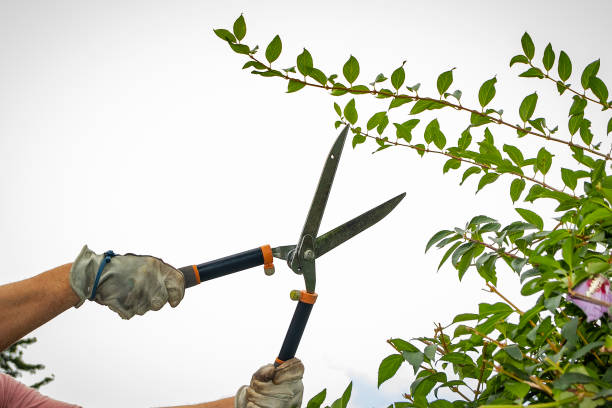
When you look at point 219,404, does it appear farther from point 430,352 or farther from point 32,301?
point 430,352

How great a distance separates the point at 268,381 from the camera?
2.12 metres

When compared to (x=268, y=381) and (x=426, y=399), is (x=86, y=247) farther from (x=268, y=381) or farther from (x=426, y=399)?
(x=426, y=399)

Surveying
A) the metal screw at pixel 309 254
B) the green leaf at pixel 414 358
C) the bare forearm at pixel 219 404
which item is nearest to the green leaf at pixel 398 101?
the metal screw at pixel 309 254

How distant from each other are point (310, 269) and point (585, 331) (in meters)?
1.17

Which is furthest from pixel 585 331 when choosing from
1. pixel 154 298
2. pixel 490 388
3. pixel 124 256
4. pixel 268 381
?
pixel 124 256

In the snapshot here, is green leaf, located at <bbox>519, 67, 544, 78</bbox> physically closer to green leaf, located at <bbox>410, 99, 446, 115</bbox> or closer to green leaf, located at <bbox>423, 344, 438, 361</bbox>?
green leaf, located at <bbox>410, 99, 446, 115</bbox>

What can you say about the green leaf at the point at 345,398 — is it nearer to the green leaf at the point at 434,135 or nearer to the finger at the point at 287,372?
the finger at the point at 287,372

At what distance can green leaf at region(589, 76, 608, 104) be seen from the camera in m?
1.64

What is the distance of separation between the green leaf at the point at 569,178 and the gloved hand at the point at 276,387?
1363 millimetres

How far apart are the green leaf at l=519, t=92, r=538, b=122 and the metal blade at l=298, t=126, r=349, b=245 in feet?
2.36

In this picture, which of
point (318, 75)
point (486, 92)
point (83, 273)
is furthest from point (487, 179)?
point (83, 273)

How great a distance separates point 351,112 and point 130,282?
1226 mm

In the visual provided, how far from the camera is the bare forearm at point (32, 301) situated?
5.43 feet

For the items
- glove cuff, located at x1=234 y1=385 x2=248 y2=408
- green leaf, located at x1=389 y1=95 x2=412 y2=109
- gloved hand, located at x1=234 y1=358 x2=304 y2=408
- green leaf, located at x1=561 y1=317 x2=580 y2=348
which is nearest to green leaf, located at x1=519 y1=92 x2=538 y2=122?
green leaf, located at x1=389 y1=95 x2=412 y2=109
